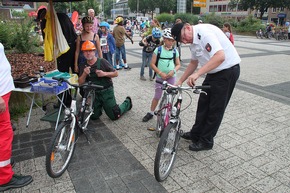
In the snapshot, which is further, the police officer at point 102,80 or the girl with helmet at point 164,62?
the girl with helmet at point 164,62

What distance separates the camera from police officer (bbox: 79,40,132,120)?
394 centimetres

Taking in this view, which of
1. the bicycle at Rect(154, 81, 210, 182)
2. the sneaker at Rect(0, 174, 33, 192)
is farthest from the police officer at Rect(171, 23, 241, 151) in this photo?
the sneaker at Rect(0, 174, 33, 192)

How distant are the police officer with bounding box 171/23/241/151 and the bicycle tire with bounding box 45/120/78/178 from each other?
1573mm

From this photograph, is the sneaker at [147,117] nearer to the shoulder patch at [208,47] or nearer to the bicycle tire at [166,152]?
the bicycle tire at [166,152]

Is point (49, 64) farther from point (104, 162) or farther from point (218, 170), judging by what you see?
point (218, 170)

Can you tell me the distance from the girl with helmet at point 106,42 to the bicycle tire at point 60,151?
482cm

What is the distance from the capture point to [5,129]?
8.42 ft

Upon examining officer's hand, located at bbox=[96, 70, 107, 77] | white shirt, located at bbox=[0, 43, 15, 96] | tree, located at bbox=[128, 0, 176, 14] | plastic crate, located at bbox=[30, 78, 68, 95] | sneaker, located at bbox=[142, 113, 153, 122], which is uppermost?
tree, located at bbox=[128, 0, 176, 14]

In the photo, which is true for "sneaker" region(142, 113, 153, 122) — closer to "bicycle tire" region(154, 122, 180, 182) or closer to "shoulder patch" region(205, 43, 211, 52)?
"bicycle tire" region(154, 122, 180, 182)

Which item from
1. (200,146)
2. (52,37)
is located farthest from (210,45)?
(52,37)

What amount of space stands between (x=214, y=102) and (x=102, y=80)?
1.98 metres

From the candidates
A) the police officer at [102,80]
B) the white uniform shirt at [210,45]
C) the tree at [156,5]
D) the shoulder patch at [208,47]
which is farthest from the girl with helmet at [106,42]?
the tree at [156,5]

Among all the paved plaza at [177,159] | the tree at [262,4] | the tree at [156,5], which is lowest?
the paved plaza at [177,159]

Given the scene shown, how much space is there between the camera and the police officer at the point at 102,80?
12.9 feet
